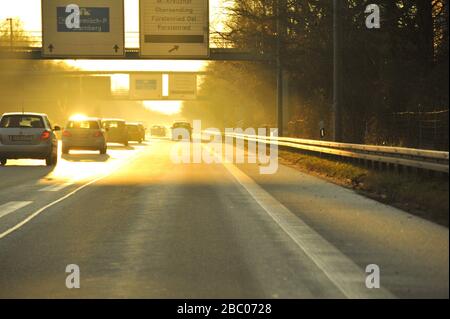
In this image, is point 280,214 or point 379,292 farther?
point 280,214

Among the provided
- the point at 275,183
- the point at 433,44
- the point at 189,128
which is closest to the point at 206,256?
the point at 275,183

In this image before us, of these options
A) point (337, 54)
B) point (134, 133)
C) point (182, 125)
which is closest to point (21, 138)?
point (337, 54)

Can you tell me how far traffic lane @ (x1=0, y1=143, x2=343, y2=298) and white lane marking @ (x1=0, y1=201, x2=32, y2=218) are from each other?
2.20 ft

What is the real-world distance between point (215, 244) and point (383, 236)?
2.04m

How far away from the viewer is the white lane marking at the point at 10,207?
543 inches

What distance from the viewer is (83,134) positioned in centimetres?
3766

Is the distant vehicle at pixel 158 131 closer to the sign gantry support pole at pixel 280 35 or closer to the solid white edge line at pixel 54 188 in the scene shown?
the sign gantry support pole at pixel 280 35

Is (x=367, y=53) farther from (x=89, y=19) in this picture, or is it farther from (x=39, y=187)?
(x=89, y=19)

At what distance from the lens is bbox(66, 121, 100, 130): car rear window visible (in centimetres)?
3764

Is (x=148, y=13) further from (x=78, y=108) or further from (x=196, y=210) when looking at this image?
(x=78, y=108)

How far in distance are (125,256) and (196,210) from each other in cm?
488

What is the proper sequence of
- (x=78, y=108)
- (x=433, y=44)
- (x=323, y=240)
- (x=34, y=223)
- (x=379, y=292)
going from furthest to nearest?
(x=78, y=108), (x=433, y=44), (x=34, y=223), (x=323, y=240), (x=379, y=292)

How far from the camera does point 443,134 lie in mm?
23734
